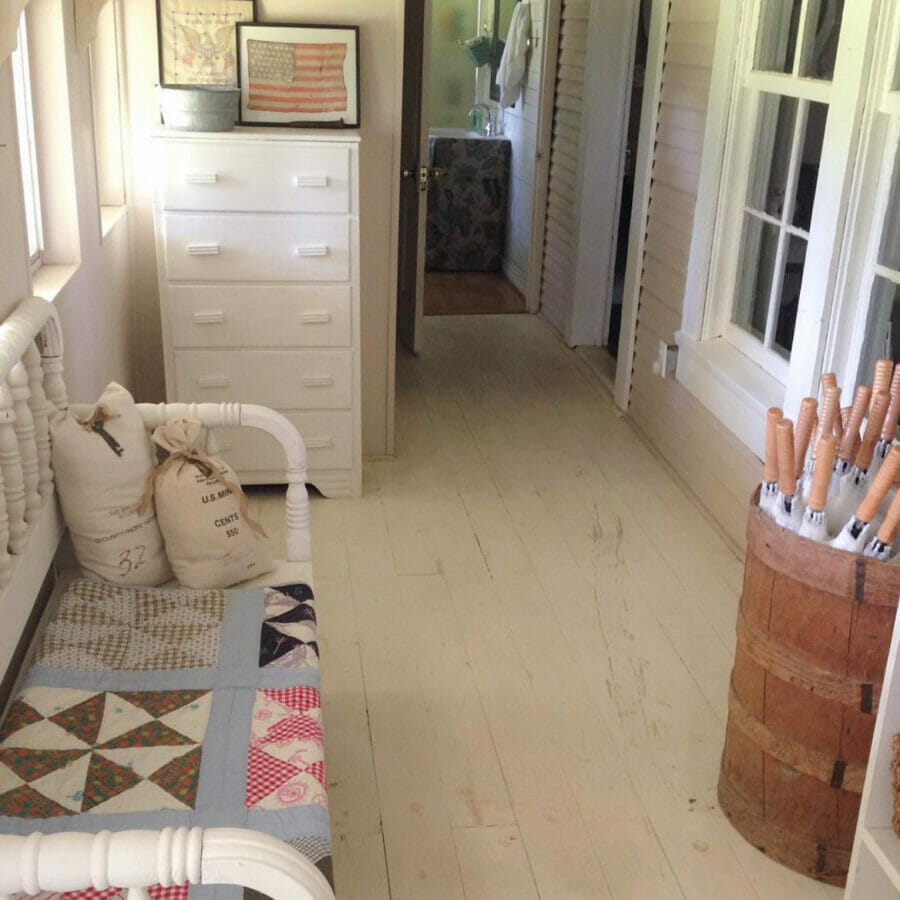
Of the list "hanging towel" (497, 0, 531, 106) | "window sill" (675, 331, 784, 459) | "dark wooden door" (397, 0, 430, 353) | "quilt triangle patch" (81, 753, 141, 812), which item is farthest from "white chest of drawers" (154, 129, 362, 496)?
Result: "hanging towel" (497, 0, 531, 106)

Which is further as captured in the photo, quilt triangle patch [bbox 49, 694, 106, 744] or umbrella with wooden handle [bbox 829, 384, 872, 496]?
umbrella with wooden handle [bbox 829, 384, 872, 496]

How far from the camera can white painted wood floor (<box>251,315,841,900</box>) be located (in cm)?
209

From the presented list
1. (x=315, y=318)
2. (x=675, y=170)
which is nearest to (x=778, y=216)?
(x=675, y=170)

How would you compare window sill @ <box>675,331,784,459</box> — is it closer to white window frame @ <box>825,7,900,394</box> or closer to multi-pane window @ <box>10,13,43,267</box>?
white window frame @ <box>825,7,900,394</box>

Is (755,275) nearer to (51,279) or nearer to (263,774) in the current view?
(51,279)

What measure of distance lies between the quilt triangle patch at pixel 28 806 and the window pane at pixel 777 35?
266cm

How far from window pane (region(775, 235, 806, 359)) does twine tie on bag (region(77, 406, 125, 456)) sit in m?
1.92

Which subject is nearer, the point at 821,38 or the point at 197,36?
the point at 821,38

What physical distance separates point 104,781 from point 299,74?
8.19ft

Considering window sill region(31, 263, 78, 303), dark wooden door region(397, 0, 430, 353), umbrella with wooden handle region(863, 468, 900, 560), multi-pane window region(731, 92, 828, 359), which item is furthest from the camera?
dark wooden door region(397, 0, 430, 353)

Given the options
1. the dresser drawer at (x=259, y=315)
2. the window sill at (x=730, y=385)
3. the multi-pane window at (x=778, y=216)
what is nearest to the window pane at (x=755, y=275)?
the multi-pane window at (x=778, y=216)

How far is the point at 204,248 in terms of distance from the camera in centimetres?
329

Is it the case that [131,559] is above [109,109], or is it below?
below

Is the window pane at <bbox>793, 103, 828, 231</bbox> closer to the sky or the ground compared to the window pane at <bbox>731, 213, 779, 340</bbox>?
closer to the sky
